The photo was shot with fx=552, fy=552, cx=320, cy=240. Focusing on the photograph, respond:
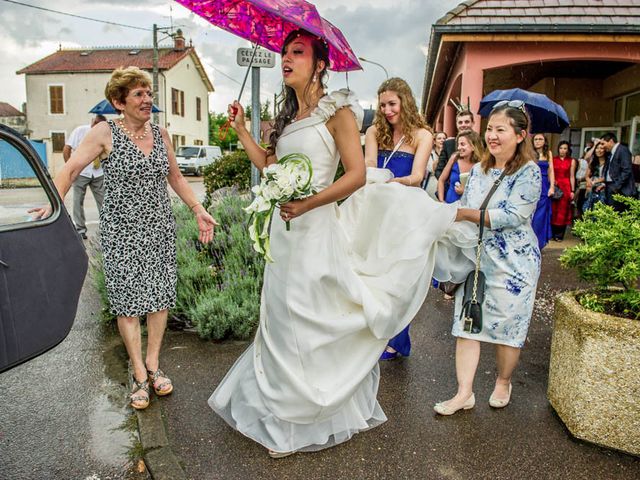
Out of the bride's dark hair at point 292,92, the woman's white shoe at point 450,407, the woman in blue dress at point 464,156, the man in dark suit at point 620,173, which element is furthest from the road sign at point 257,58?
the man in dark suit at point 620,173

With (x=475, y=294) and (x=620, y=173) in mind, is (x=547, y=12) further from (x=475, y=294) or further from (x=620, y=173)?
(x=475, y=294)

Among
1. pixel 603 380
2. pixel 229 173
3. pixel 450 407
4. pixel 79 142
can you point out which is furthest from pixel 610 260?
pixel 79 142

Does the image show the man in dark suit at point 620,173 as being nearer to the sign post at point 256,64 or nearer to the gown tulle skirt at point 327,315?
the sign post at point 256,64

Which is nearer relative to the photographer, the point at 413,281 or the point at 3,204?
the point at 3,204

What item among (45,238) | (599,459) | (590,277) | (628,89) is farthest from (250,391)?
(628,89)

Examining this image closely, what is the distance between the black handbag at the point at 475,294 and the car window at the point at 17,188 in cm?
245

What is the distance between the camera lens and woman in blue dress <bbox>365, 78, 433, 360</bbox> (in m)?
4.30

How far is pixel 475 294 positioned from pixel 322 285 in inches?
41.3

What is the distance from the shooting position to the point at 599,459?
10.1ft

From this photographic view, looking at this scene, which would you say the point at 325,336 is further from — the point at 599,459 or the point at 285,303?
the point at 599,459

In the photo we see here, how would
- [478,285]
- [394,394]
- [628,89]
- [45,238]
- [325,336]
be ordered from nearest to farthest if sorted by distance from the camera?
[45,238], [325,336], [478,285], [394,394], [628,89]

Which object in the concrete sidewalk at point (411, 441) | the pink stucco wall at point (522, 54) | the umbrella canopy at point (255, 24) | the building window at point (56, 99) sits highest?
the building window at point (56, 99)

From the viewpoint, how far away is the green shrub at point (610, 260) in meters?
3.23

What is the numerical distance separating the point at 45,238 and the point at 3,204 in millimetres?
267
